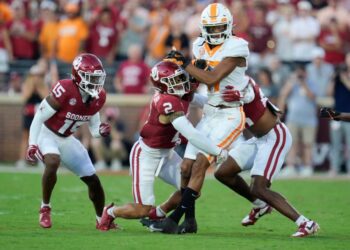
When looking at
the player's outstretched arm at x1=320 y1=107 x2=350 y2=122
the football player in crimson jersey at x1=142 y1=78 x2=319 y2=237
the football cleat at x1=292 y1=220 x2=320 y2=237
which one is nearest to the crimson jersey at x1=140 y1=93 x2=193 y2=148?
the football player in crimson jersey at x1=142 y1=78 x2=319 y2=237

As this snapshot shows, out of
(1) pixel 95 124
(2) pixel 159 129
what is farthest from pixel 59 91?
(2) pixel 159 129

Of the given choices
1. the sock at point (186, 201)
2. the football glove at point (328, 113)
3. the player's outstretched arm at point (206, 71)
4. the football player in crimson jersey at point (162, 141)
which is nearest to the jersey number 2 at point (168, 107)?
the football player in crimson jersey at point (162, 141)

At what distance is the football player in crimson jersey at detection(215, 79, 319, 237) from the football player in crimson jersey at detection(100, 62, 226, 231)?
1.42ft

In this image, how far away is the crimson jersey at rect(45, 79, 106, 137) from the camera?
934 centimetres

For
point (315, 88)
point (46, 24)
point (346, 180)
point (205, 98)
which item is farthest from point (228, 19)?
point (46, 24)

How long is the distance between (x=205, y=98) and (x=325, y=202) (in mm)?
3682

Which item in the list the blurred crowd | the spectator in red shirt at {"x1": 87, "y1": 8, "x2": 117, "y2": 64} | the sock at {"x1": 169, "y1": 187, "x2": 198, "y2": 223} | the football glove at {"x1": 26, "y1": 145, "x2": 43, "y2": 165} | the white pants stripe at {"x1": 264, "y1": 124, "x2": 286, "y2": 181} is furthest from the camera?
the spectator in red shirt at {"x1": 87, "y1": 8, "x2": 117, "y2": 64}

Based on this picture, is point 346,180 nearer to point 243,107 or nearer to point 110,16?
point 110,16

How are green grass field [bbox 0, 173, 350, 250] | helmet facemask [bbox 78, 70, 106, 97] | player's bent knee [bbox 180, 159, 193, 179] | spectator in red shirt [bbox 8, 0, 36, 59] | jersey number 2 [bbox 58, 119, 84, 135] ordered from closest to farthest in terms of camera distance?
green grass field [bbox 0, 173, 350, 250] < player's bent knee [bbox 180, 159, 193, 179] < helmet facemask [bbox 78, 70, 106, 97] < jersey number 2 [bbox 58, 119, 84, 135] < spectator in red shirt [bbox 8, 0, 36, 59]

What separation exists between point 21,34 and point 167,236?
32.7 feet

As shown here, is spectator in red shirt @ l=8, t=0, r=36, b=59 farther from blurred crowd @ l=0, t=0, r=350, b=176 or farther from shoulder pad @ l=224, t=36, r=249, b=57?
shoulder pad @ l=224, t=36, r=249, b=57

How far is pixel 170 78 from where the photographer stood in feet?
29.1

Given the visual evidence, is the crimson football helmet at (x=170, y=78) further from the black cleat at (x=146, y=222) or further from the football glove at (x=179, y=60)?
the black cleat at (x=146, y=222)

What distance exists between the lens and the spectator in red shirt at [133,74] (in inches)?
683
